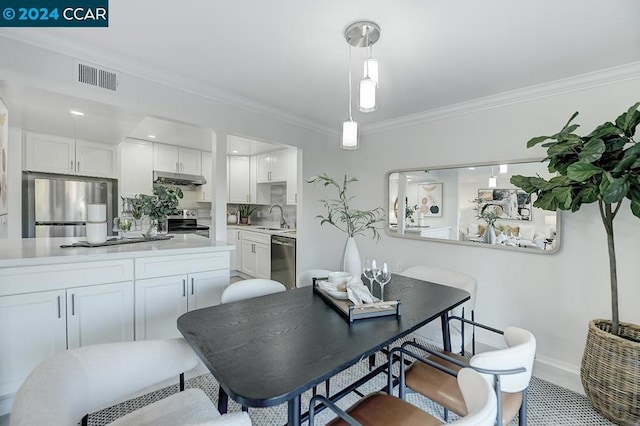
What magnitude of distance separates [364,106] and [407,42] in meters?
0.66

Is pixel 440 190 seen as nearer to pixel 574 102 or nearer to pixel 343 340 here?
pixel 574 102

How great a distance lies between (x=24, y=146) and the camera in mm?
3631

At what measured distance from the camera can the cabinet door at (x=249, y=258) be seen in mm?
4863

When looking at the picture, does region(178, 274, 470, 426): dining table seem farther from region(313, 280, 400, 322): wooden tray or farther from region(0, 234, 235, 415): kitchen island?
region(0, 234, 235, 415): kitchen island

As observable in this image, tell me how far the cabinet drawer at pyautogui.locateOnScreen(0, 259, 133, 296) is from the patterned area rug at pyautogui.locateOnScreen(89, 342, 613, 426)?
2.75 feet

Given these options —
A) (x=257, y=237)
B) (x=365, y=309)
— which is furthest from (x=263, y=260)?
(x=365, y=309)

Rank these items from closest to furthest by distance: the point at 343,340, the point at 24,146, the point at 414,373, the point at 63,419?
the point at 63,419 < the point at 343,340 < the point at 414,373 < the point at 24,146

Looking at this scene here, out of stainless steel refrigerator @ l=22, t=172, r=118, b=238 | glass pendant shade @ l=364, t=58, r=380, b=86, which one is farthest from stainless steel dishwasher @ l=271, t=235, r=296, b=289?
glass pendant shade @ l=364, t=58, r=380, b=86

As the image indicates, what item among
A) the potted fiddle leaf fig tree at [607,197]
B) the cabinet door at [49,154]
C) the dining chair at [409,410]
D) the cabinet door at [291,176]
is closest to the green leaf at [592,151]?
the potted fiddle leaf fig tree at [607,197]

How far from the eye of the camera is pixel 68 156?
3971 mm

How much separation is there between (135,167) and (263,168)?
2066 millimetres

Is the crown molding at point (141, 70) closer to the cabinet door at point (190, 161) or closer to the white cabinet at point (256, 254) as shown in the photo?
the white cabinet at point (256, 254)

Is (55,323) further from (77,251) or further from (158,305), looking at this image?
(158,305)

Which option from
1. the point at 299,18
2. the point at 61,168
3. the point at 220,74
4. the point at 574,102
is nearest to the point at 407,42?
the point at 299,18
